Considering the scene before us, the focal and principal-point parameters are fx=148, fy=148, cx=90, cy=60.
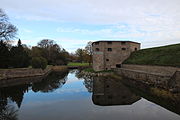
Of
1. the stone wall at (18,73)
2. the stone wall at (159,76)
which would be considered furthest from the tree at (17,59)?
the stone wall at (159,76)

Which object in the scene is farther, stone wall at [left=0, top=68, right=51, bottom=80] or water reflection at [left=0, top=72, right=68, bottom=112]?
stone wall at [left=0, top=68, right=51, bottom=80]

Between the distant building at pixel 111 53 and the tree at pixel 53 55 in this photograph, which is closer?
the distant building at pixel 111 53

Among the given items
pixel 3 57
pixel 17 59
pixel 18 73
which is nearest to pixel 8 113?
pixel 18 73

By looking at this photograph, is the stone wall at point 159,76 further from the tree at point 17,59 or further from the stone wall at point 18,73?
the tree at point 17,59

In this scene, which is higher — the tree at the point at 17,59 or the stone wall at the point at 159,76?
the tree at the point at 17,59

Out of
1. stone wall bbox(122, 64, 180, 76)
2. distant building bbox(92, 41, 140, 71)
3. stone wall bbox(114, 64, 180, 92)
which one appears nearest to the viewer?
stone wall bbox(114, 64, 180, 92)

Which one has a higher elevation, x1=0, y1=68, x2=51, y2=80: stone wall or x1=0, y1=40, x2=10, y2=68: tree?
x1=0, y1=40, x2=10, y2=68: tree

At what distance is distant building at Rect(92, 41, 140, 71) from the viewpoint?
3812 cm

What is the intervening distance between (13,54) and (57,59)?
31.6m

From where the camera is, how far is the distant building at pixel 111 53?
125 feet

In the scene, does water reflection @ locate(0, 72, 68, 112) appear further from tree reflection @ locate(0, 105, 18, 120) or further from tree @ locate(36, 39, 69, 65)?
tree @ locate(36, 39, 69, 65)

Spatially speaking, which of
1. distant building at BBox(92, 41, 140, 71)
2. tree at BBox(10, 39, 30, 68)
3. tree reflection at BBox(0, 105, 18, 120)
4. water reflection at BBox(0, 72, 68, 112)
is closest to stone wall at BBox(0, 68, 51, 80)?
tree at BBox(10, 39, 30, 68)

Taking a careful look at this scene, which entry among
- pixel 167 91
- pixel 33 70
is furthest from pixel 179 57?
pixel 33 70

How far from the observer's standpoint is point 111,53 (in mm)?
38406
